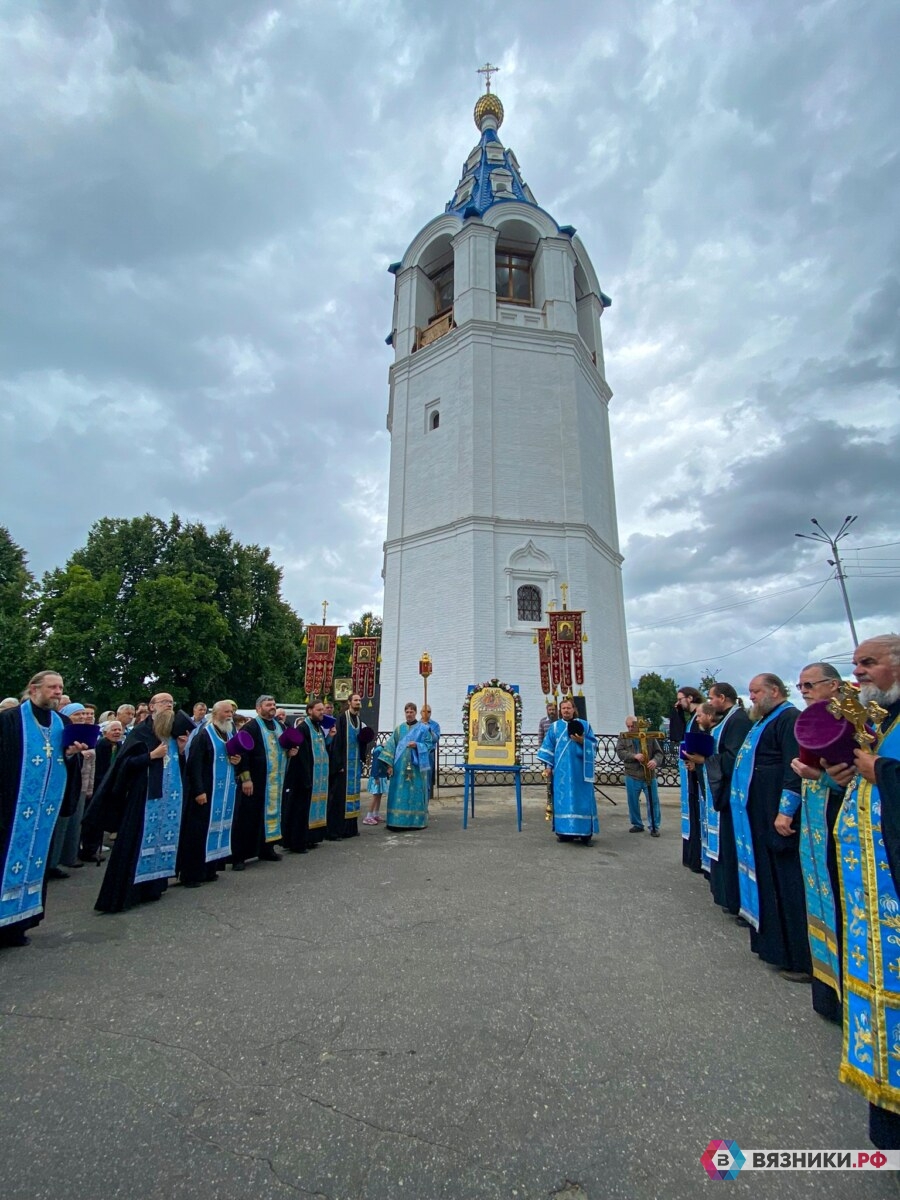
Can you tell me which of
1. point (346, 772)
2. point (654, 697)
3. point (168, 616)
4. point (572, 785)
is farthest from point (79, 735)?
point (654, 697)

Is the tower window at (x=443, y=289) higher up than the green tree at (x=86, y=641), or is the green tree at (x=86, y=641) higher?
the tower window at (x=443, y=289)

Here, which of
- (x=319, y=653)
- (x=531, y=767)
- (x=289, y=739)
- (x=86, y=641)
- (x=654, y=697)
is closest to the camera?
(x=289, y=739)

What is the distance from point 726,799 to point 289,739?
4.75m

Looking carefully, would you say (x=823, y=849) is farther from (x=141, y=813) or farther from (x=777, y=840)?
(x=141, y=813)

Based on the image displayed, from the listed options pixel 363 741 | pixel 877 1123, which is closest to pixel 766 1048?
pixel 877 1123

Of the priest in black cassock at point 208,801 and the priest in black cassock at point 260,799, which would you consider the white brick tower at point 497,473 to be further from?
the priest in black cassock at point 208,801

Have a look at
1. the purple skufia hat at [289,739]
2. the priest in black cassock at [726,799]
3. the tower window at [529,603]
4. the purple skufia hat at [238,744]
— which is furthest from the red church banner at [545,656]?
the priest in black cassock at [726,799]

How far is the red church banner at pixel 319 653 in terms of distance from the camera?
650 inches

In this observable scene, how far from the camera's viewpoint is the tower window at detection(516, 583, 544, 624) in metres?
18.2

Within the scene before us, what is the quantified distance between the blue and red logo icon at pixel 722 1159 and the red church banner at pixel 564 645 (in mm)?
12842

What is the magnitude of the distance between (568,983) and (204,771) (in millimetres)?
4038

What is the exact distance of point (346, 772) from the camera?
7.75m

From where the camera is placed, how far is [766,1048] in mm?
2553

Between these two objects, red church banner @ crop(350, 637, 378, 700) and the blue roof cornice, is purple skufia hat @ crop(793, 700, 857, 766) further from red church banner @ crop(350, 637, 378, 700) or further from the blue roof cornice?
the blue roof cornice
